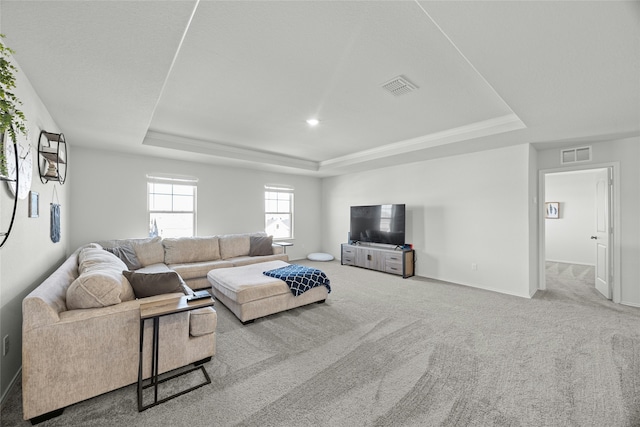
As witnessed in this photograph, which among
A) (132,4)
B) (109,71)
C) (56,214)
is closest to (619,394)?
(132,4)

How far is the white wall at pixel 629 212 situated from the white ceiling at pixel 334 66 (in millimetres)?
271

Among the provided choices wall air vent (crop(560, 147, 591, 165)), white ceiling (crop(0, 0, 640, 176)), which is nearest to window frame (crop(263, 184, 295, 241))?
white ceiling (crop(0, 0, 640, 176))

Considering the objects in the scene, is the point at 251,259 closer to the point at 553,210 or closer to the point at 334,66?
the point at 334,66

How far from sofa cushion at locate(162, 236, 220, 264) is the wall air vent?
6.05m

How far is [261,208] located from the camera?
6.53 m

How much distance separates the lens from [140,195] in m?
4.97

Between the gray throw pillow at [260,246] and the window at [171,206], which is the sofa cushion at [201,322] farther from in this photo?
the window at [171,206]

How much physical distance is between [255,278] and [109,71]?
255 centimetres

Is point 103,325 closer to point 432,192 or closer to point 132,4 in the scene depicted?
point 132,4

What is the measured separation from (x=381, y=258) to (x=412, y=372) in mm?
3576

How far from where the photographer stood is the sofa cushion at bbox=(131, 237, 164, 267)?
4.43m

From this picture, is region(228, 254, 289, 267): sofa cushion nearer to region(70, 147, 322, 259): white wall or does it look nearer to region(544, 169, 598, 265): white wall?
region(70, 147, 322, 259): white wall

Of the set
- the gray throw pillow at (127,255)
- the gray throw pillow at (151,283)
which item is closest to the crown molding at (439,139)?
the gray throw pillow at (151,283)

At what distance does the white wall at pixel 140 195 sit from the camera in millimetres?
4480
